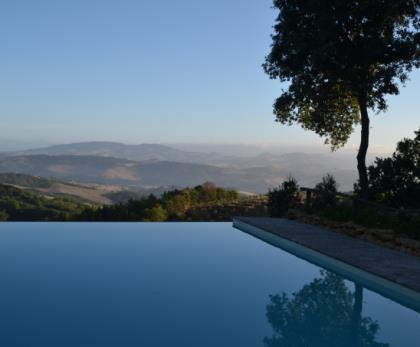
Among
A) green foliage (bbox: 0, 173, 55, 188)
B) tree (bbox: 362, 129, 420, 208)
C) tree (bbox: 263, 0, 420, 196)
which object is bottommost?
green foliage (bbox: 0, 173, 55, 188)

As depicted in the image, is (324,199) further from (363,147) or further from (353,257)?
(353,257)

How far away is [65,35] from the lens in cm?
3334

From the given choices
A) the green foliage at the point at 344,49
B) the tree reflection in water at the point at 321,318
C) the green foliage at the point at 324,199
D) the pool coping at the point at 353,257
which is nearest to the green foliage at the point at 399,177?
the green foliage at the point at 324,199

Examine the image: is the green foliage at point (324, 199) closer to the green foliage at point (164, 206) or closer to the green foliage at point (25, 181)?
the green foliage at point (164, 206)

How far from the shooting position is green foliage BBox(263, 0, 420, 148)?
15281 mm

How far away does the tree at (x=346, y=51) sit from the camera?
15.3m

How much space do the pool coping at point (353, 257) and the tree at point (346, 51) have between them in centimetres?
379

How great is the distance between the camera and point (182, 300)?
7910 millimetres

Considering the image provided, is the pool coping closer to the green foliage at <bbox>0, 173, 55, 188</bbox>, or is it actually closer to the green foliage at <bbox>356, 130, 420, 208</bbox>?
the green foliage at <bbox>356, 130, 420, 208</bbox>

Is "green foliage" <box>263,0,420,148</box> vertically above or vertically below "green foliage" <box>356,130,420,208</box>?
above

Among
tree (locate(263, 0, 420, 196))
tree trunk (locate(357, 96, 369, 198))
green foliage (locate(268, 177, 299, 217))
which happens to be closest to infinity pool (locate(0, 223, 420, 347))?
tree trunk (locate(357, 96, 369, 198))

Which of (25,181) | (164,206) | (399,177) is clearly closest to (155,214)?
(164,206)

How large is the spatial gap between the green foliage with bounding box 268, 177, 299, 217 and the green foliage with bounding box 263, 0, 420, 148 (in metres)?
2.99

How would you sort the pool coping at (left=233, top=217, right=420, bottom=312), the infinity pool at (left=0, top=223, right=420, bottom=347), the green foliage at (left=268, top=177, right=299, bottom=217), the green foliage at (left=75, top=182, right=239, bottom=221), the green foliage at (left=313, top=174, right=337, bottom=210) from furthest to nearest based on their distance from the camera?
the green foliage at (left=75, top=182, right=239, bottom=221), the green foliage at (left=268, top=177, right=299, bottom=217), the green foliage at (left=313, top=174, right=337, bottom=210), the pool coping at (left=233, top=217, right=420, bottom=312), the infinity pool at (left=0, top=223, right=420, bottom=347)
